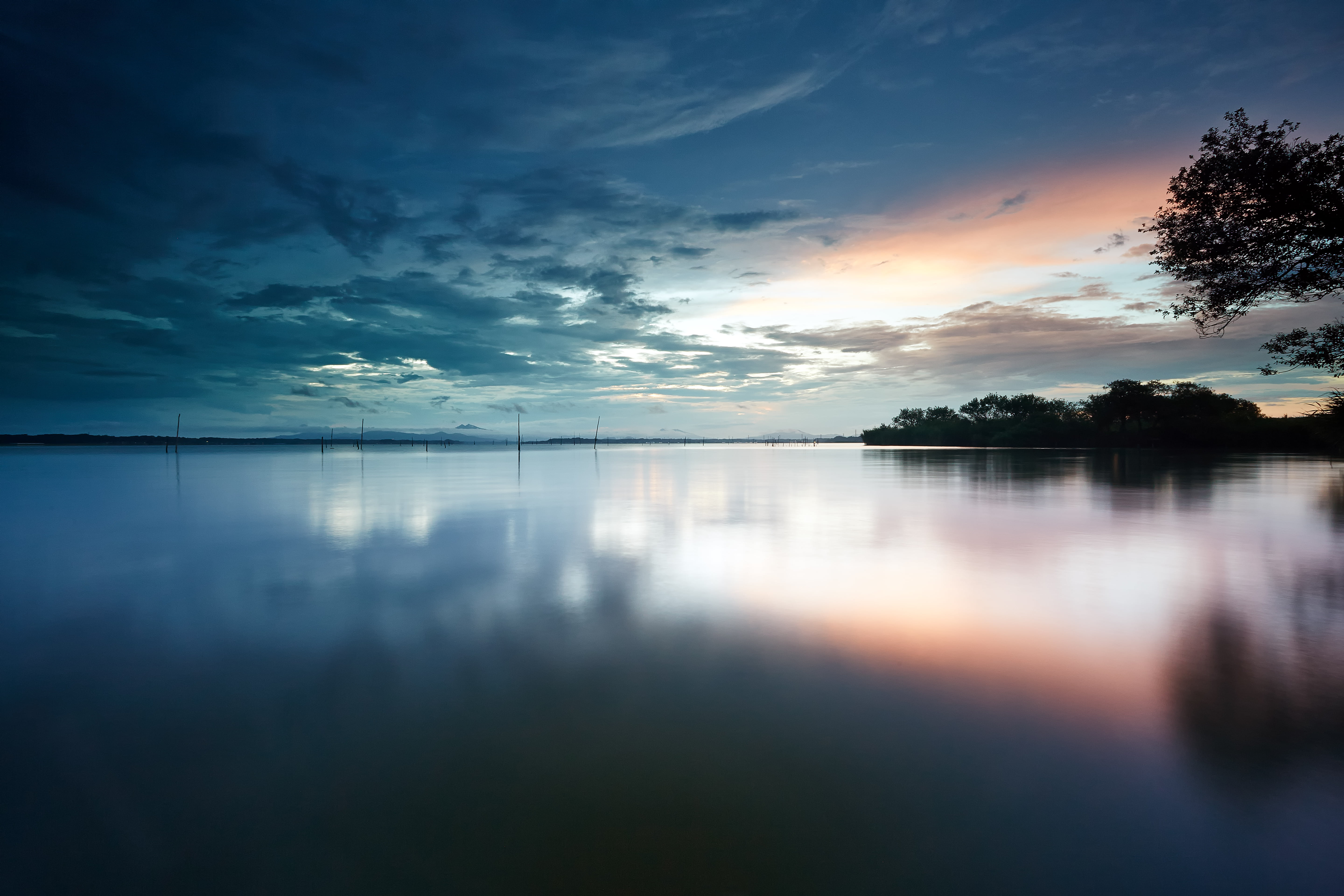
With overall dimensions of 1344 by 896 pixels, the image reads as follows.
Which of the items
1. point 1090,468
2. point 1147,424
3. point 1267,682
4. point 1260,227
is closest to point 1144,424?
point 1147,424

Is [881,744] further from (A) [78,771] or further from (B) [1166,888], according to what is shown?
(A) [78,771]

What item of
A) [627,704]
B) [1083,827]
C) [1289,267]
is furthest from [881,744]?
[1289,267]

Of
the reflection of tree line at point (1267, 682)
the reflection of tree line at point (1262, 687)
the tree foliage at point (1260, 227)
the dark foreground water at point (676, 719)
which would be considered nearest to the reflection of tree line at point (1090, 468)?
the tree foliage at point (1260, 227)

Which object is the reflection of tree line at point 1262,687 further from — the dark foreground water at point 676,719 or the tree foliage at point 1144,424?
the tree foliage at point 1144,424

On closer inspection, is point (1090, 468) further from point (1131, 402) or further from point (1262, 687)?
point (1131, 402)

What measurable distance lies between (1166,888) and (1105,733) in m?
1.68

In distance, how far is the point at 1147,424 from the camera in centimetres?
10525

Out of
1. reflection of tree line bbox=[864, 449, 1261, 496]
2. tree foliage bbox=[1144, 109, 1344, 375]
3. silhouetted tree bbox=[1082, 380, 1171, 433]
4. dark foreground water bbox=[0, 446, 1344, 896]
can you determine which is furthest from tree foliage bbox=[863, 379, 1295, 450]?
dark foreground water bbox=[0, 446, 1344, 896]

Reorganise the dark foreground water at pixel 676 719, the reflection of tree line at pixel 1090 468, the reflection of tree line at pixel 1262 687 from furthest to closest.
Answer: the reflection of tree line at pixel 1090 468 → the reflection of tree line at pixel 1262 687 → the dark foreground water at pixel 676 719

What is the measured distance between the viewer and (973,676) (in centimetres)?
535

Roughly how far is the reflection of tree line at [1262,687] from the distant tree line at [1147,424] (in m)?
91.6

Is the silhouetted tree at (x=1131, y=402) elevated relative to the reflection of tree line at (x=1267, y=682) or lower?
elevated

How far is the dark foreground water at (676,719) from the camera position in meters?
2.99

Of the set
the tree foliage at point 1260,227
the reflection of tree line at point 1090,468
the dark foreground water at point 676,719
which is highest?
the tree foliage at point 1260,227
